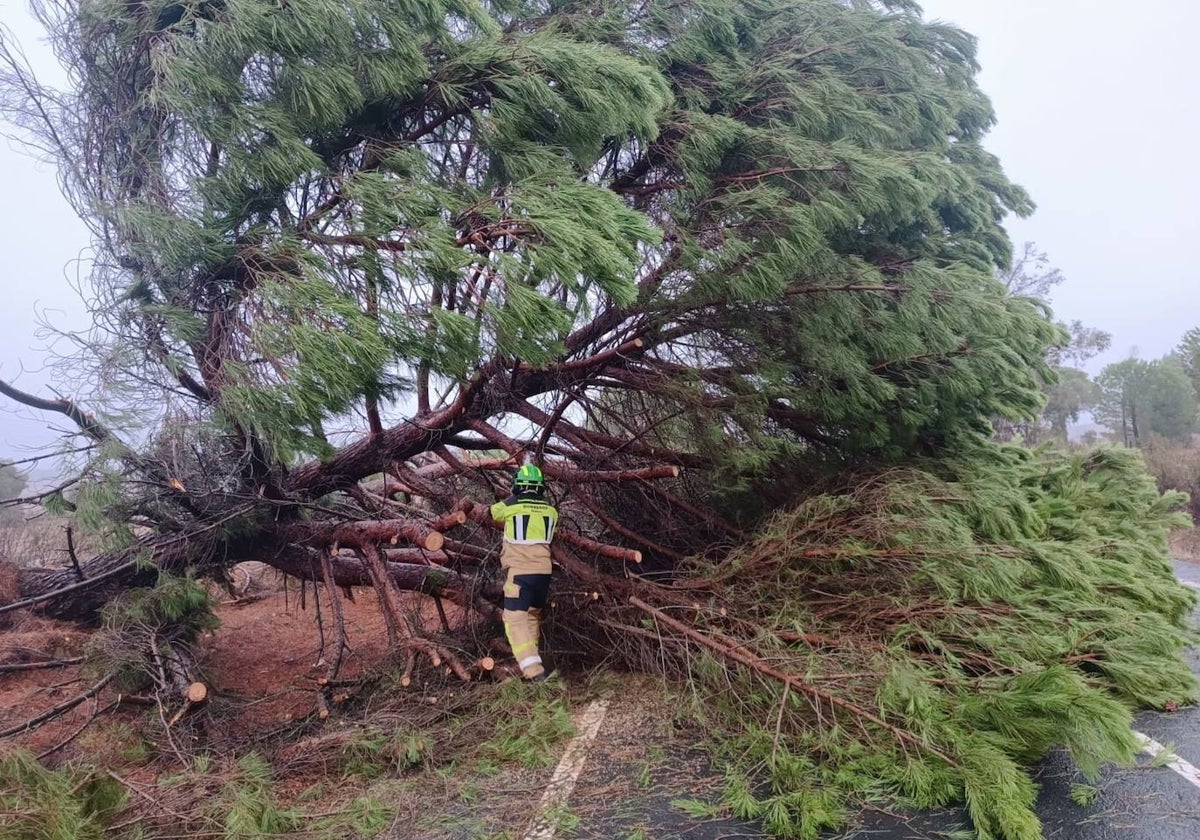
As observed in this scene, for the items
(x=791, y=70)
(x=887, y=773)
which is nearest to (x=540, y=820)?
(x=887, y=773)

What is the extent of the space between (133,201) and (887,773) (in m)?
4.89

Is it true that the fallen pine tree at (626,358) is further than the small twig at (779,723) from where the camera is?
Yes

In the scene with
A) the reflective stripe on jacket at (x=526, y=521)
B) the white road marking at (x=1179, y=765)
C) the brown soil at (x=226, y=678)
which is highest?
the reflective stripe on jacket at (x=526, y=521)

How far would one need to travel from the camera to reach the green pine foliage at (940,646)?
2930 millimetres

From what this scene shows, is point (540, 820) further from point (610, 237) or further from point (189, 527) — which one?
point (189, 527)

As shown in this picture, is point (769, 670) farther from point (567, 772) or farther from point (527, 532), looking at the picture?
point (527, 532)

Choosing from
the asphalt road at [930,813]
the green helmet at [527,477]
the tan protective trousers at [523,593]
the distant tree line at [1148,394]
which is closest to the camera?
the asphalt road at [930,813]

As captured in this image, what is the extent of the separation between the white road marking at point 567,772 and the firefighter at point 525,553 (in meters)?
0.52

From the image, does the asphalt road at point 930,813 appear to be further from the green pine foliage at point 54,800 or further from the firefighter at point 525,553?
the green pine foliage at point 54,800

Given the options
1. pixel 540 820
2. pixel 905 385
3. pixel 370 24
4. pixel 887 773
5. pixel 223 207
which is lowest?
pixel 540 820

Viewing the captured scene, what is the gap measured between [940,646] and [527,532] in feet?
8.48

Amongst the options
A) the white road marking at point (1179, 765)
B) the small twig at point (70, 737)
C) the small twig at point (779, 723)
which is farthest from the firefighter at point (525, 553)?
the white road marking at point (1179, 765)

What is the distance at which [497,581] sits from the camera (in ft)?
17.4

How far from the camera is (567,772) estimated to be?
362 centimetres
